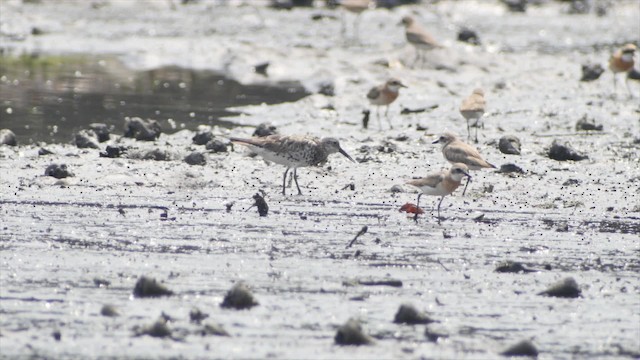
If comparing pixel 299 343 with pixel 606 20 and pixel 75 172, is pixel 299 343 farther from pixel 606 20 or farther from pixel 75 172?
pixel 606 20

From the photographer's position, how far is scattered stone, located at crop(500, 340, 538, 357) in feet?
24.9

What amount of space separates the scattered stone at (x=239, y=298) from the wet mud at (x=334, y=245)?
0.28 ft

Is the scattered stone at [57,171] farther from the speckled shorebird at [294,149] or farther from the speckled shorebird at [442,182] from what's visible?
the speckled shorebird at [442,182]

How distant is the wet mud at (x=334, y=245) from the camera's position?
26.1 feet

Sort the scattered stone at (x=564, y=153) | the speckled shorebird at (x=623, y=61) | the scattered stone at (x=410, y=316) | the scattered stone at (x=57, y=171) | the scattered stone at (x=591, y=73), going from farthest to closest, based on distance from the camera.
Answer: the scattered stone at (x=591, y=73) < the speckled shorebird at (x=623, y=61) < the scattered stone at (x=564, y=153) < the scattered stone at (x=57, y=171) < the scattered stone at (x=410, y=316)

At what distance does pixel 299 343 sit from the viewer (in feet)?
25.6

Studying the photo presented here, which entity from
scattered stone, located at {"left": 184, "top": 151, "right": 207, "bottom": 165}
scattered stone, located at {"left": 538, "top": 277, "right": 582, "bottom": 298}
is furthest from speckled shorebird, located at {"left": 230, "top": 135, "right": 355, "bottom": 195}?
A: scattered stone, located at {"left": 538, "top": 277, "right": 582, "bottom": 298}

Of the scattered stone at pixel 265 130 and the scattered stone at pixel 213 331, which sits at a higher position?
the scattered stone at pixel 213 331

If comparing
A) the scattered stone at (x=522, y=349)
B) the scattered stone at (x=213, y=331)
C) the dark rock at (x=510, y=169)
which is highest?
the scattered stone at (x=213, y=331)

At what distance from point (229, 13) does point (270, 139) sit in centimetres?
2394

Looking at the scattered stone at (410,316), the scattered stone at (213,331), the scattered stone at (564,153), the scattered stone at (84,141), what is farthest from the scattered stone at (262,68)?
the scattered stone at (213,331)

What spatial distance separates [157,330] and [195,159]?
21.7ft

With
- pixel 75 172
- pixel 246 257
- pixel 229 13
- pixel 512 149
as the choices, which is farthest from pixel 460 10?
pixel 246 257

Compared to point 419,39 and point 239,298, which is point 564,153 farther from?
point 419,39
